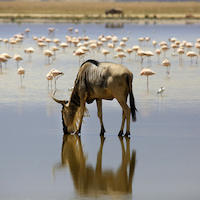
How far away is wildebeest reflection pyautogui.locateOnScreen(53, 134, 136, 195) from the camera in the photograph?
6.23 m

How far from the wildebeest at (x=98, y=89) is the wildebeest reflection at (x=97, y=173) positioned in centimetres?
85

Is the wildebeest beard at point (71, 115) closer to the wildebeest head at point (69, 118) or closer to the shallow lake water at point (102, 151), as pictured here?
the wildebeest head at point (69, 118)

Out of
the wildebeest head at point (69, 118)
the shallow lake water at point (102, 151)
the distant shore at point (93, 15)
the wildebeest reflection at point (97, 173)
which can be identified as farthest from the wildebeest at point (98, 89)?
the distant shore at point (93, 15)

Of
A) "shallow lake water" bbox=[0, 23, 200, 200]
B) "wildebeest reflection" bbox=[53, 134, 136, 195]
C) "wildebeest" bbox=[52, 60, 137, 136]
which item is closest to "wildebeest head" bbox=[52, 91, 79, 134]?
"wildebeest" bbox=[52, 60, 137, 136]

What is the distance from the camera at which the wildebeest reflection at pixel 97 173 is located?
6230mm

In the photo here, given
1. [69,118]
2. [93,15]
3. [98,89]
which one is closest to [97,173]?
[98,89]

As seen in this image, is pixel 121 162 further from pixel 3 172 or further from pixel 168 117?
pixel 168 117

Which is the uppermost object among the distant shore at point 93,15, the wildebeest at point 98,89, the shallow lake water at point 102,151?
the wildebeest at point 98,89

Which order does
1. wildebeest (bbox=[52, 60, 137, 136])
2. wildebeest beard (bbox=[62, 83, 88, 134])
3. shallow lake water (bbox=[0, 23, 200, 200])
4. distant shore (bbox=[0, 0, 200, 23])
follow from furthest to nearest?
distant shore (bbox=[0, 0, 200, 23]) < wildebeest beard (bbox=[62, 83, 88, 134]) < wildebeest (bbox=[52, 60, 137, 136]) < shallow lake water (bbox=[0, 23, 200, 200])

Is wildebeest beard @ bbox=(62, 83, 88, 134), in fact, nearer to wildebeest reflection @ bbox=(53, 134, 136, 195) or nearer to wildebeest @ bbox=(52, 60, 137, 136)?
wildebeest @ bbox=(52, 60, 137, 136)

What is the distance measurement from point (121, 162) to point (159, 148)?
3.36ft

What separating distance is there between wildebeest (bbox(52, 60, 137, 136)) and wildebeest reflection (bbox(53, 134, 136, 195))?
847 millimetres

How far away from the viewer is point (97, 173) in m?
6.91

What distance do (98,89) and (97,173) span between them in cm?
248
